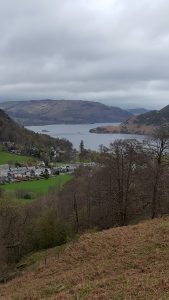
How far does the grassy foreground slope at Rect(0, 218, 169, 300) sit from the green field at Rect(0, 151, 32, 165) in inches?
4892

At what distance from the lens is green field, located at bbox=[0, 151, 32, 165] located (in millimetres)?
148000

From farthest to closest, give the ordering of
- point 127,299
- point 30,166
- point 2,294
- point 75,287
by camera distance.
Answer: point 30,166
point 2,294
point 75,287
point 127,299

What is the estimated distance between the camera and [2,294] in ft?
64.7

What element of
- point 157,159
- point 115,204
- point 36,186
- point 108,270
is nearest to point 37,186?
point 36,186

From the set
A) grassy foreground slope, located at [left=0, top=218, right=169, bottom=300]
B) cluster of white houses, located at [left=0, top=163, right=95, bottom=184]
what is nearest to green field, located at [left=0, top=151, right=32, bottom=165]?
cluster of white houses, located at [left=0, top=163, right=95, bottom=184]

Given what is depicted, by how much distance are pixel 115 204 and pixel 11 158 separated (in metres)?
121

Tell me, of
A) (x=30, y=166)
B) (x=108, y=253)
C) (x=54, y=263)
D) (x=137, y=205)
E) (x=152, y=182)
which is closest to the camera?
(x=108, y=253)

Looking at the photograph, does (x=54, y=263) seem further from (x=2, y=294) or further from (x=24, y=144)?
(x=24, y=144)

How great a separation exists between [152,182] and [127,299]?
21.7 meters

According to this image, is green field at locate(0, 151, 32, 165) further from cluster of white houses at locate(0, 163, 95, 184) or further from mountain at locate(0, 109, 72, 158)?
mountain at locate(0, 109, 72, 158)

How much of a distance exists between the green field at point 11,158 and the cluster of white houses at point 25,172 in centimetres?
693

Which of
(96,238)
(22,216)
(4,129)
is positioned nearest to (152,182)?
(96,238)

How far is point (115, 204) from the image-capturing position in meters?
37.2

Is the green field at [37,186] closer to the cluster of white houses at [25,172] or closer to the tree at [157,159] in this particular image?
the cluster of white houses at [25,172]
